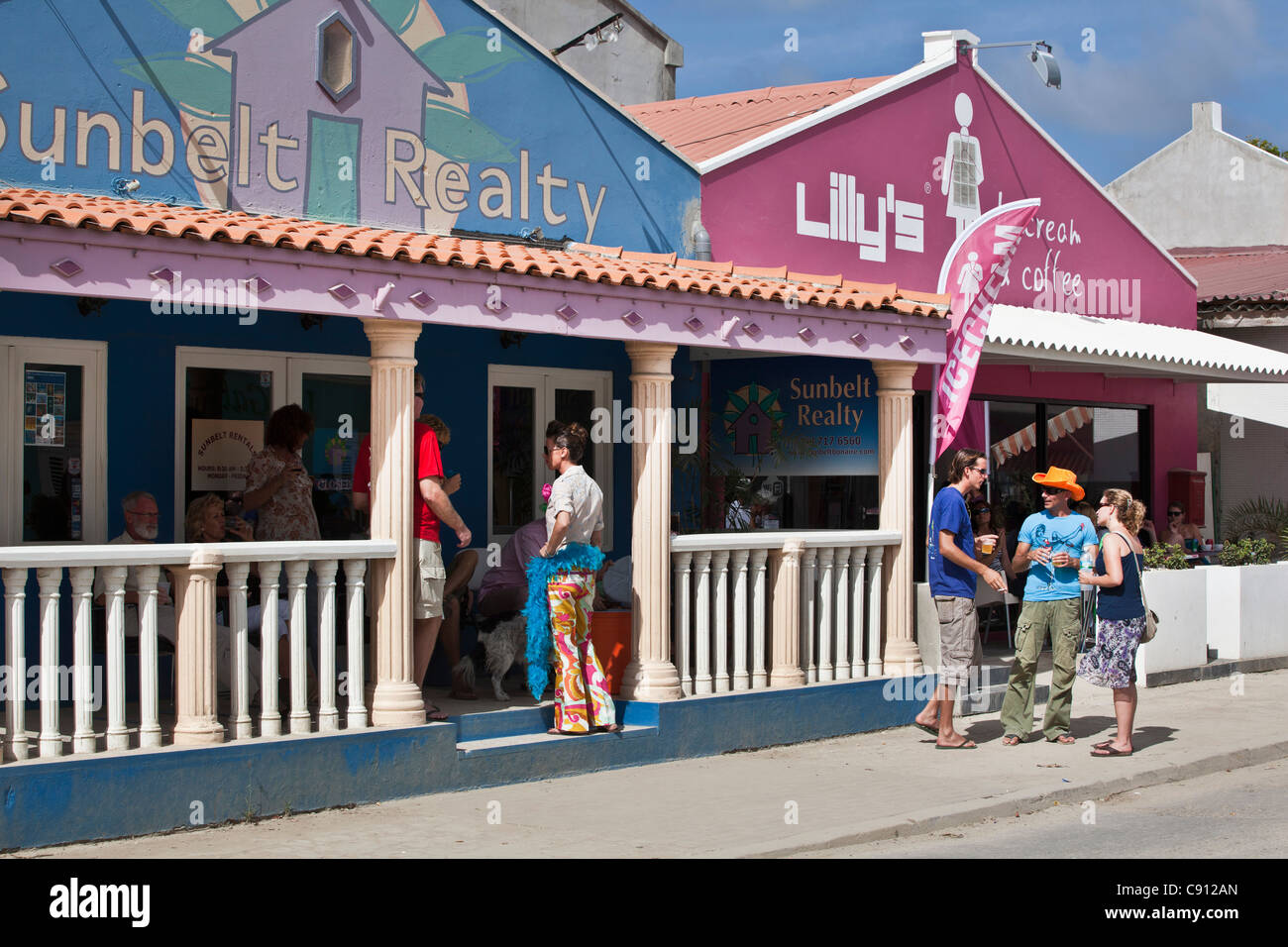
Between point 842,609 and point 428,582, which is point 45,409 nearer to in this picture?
point 428,582

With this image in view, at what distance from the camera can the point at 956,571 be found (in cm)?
966

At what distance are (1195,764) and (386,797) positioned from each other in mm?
5120

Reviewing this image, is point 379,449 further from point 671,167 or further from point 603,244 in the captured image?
point 671,167

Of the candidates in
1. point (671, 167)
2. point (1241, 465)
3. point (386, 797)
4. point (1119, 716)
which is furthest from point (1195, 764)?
point (1241, 465)

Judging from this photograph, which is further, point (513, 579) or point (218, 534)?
point (513, 579)

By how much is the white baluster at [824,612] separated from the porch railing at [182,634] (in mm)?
3547

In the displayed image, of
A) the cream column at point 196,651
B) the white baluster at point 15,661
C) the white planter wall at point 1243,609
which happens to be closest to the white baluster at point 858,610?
the white planter wall at point 1243,609

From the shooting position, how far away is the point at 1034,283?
1555cm

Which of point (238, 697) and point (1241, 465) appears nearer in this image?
point (238, 697)

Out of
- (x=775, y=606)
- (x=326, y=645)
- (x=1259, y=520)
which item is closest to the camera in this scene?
(x=326, y=645)

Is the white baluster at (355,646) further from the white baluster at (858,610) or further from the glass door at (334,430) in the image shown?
the white baluster at (858,610)

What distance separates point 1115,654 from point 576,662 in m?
3.53

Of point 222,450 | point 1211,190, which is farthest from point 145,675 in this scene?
point 1211,190

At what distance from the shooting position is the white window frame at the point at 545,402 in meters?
10.9
